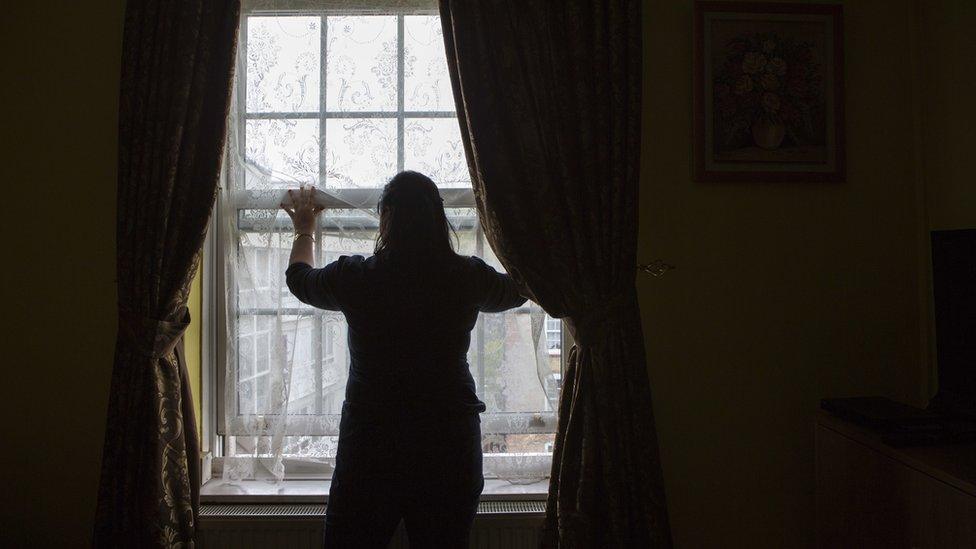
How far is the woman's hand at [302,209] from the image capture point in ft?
6.23

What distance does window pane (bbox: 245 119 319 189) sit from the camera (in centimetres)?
199

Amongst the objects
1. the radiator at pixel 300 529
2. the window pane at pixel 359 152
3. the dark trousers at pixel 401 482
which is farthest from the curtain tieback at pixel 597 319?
the window pane at pixel 359 152

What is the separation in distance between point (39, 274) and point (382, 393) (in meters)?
1.34

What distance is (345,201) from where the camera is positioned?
1982 millimetres

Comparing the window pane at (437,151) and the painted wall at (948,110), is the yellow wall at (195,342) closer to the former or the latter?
the window pane at (437,151)

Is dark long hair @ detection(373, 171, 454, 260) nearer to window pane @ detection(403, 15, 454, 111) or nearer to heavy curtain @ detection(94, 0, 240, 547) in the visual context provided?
window pane @ detection(403, 15, 454, 111)

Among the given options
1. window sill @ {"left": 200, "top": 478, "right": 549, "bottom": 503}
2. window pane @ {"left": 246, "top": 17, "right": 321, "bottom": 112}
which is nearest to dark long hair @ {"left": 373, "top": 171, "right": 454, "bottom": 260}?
window pane @ {"left": 246, "top": 17, "right": 321, "bottom": 112}

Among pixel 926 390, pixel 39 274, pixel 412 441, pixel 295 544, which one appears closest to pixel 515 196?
pixel 412 441

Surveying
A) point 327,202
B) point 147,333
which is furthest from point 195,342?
point 327,202

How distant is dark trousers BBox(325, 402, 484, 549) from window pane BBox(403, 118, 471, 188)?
2.81ft

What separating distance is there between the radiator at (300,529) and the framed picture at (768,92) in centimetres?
126

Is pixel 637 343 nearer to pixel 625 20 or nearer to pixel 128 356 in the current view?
pixel 625 20

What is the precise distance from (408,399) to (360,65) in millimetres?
1192

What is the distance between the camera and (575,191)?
69.8 inches
